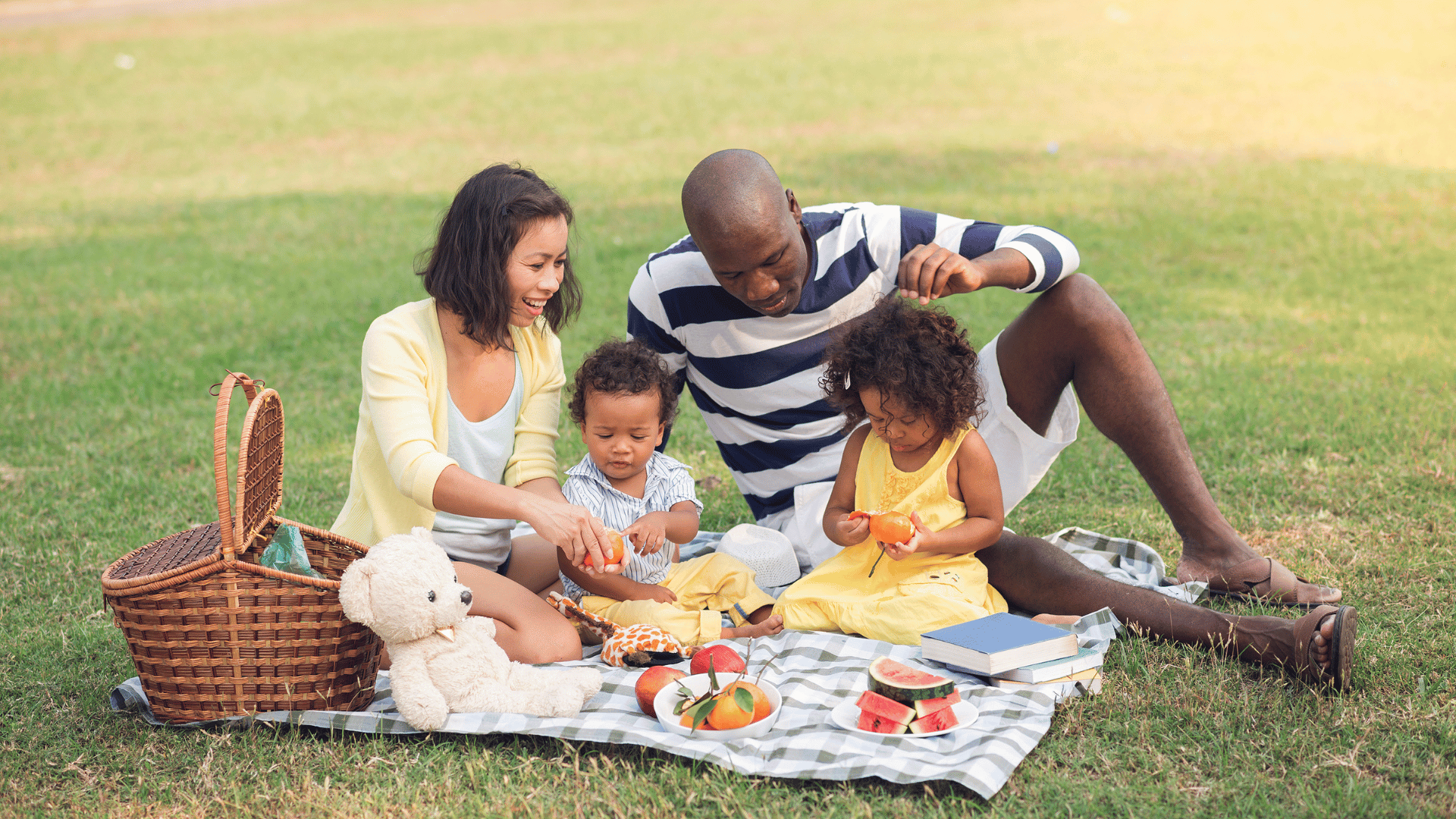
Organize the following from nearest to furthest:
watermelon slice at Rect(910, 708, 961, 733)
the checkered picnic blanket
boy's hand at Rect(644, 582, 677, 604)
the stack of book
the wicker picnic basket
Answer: the checkered picnic blanket < watermelon slice at Rect(910, 708, 961, 733) < the wicker picnic basket < the stack of book < boy's hand at Rect(644, 582, 677, 604)

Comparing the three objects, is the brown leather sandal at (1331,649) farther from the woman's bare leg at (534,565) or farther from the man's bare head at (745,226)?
the woman's bare leg at (534,565)

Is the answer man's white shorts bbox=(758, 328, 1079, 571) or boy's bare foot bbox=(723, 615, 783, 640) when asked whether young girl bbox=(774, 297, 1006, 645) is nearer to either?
boy's bare foot bbox=(723, 615, 783, 640)

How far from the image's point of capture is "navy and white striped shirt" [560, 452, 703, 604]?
3.83 m

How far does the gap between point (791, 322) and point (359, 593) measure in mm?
1665

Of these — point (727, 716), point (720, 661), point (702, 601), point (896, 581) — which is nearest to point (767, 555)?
point (702, 601)

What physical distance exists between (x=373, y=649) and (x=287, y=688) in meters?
0.27

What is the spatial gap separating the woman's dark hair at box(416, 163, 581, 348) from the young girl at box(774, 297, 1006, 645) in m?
1.03

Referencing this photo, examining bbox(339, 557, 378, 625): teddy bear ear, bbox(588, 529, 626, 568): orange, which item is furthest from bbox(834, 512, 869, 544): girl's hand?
bbox(339, 557, 378, 625): teddy bear ear

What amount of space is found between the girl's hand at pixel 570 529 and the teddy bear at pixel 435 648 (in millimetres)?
279

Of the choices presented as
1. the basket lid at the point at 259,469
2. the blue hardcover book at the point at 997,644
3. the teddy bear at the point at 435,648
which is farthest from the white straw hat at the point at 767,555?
the basket lid at the point at 259,469

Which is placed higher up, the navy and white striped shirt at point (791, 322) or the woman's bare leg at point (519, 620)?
the navy and white striped shirt at point (791, 322)

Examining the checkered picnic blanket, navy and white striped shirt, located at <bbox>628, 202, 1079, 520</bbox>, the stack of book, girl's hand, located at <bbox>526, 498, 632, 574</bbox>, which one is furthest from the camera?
navy and white striped shirt, located at <bbox>628, 202, 1079, 520</bbox>

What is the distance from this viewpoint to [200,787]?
2.83 metres

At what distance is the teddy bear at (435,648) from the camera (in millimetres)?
2910
